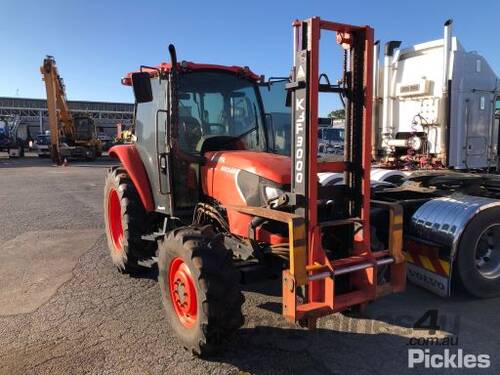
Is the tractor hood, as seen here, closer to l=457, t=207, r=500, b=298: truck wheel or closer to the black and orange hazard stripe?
the black and orange hazard stripe

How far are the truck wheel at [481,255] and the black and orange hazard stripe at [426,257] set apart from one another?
157 mm

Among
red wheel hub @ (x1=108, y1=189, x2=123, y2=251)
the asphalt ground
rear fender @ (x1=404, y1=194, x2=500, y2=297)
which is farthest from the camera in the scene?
red wheel hub @ (x1=108, y1=189, x2=123, y2=251)

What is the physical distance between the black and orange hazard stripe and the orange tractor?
751 millimetres

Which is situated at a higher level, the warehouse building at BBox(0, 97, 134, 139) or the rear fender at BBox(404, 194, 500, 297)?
the warehouse building at BBox(0, 97, 134, 139)

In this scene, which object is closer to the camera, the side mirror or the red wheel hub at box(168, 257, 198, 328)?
the red wheel hub at box(168, 257, 198, 328)

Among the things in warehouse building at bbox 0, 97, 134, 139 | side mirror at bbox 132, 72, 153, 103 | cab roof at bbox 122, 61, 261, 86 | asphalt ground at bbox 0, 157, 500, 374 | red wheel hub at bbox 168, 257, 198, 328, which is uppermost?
warehouse building at bbox 0, 97, 134, 139

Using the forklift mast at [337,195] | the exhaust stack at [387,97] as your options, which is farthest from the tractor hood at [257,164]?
the exhaust stack at [387,97]

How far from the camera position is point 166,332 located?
406 centimetres

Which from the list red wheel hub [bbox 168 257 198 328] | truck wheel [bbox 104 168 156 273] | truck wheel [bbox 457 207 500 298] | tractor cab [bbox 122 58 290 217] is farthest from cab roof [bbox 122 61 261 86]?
truck wheel [bbox 457 207 500 298]

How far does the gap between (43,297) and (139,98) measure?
8.27ft

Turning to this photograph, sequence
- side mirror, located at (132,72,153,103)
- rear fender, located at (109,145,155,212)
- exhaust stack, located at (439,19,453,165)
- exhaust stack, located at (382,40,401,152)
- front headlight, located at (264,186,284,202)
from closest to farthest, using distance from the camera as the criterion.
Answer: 1. front headlight, located at (264,186,284,202)
2. side mirror, located at (132,72,153,103)
3. rear fender, located at (109,145,155,212)
4. exhaust stack, located at (439,19,453,165)
5. exhaust stack, located at (382,40,401,152)

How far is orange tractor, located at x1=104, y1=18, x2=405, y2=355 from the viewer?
3.34 meters

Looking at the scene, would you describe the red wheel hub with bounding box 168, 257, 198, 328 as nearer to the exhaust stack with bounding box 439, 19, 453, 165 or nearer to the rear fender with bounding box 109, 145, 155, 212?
the rear fender with bounding box 109, 145, 155, 212

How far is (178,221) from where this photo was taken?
15.9 feet
